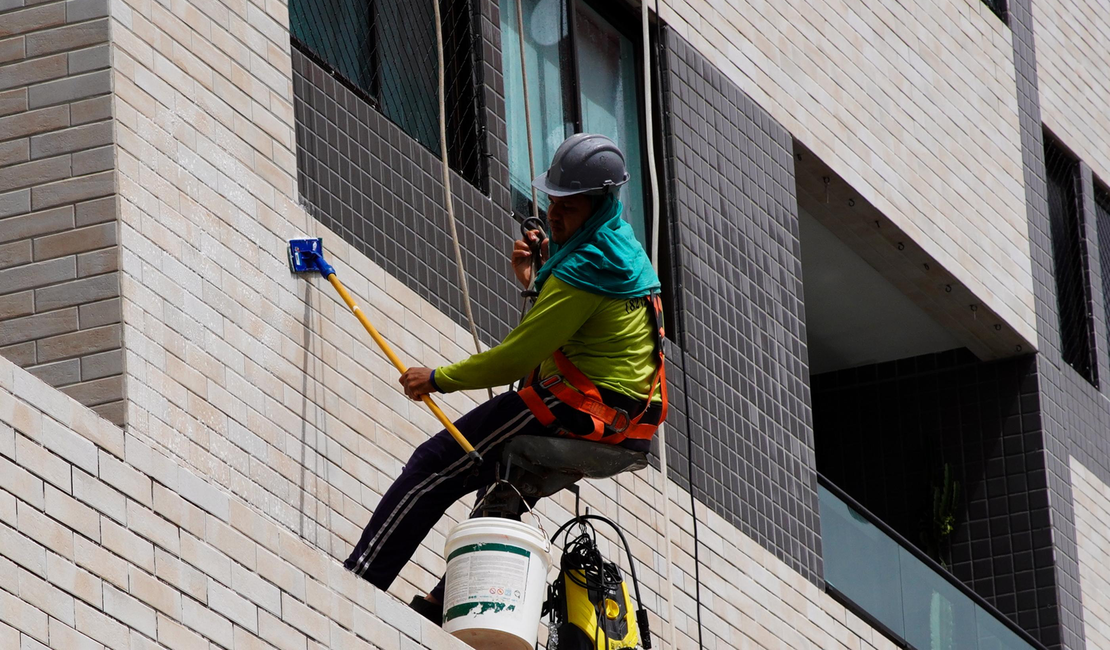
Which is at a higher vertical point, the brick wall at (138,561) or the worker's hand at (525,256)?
the worker's hand at (525,256)

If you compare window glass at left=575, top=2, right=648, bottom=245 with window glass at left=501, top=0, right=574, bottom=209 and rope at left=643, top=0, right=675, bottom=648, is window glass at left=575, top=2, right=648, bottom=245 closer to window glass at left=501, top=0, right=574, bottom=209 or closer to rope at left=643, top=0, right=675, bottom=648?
window glass at left=501, top=0, right=574, bottom=209

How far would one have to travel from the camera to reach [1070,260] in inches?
788

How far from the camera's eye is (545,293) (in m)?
10.3

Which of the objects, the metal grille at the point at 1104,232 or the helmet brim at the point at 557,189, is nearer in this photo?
the helmet brim at the point at 557,189

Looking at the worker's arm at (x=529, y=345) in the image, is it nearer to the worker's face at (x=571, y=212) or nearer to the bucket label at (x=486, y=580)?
the worker's face at (x=571, y=212)

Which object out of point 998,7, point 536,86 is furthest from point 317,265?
point 998,7

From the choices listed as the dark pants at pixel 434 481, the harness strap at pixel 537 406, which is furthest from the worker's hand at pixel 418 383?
the harness strap at pixel 537 406

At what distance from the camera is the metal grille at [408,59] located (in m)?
12.4

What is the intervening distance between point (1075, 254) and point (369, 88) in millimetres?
9119

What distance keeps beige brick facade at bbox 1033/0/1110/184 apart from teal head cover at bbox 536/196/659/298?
10014 mm

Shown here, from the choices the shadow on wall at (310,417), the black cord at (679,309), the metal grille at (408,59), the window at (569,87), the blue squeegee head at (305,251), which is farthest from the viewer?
the window at (569,87)

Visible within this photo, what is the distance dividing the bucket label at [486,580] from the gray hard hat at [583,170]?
1595 mm

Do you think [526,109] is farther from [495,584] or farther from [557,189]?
[495,584]

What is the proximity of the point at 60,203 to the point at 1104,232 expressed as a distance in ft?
40.2
